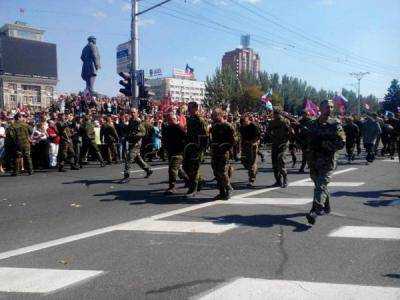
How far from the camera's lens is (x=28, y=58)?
281 ft

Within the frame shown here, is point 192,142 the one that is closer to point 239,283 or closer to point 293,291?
point 239,283

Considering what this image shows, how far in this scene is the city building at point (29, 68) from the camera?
265 ft

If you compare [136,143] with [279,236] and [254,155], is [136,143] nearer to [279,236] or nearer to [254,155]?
[254,155]

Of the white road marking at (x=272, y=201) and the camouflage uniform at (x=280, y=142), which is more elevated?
the camouflage uniform at (x=280, y=142)

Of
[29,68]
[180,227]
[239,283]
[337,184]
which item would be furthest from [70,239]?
[29,68]

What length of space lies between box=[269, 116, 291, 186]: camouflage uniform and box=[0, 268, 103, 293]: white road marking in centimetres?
714

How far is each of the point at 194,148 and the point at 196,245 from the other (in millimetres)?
4193

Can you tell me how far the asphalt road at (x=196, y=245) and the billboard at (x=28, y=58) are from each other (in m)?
74.2

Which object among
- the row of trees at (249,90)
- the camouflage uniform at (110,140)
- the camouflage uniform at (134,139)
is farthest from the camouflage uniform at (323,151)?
the row of trees at (249,90)

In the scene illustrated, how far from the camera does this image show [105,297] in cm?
461

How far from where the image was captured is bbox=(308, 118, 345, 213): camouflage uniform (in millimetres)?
7734

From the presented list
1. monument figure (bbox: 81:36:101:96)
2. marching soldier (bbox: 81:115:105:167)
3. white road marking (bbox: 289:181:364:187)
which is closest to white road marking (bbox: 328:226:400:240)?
white road marking (bbox: 289:181:364:187)

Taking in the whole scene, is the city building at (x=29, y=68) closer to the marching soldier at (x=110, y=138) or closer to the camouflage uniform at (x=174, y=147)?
the marching soldier at (x=110, y=138)

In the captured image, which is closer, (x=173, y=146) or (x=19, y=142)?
(x=173, y=146)
